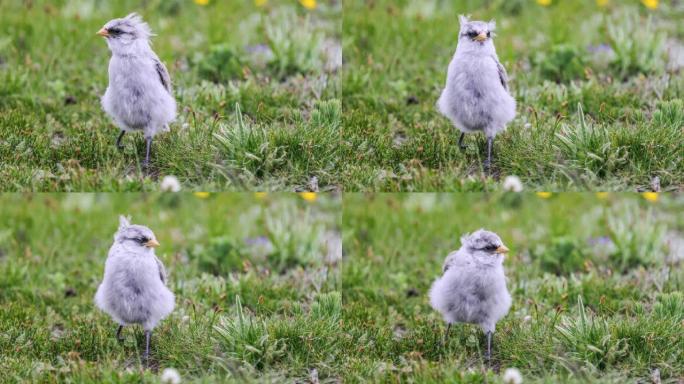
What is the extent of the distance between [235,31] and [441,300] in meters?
4.84

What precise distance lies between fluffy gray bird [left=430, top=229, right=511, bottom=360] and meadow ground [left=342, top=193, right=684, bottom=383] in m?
0.45

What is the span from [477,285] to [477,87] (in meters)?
2.06

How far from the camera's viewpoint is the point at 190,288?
41.1 feet

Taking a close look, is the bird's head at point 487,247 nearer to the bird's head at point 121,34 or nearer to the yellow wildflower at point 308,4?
the bird's head at point 121,34

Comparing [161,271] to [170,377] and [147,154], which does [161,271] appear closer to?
[170,377]

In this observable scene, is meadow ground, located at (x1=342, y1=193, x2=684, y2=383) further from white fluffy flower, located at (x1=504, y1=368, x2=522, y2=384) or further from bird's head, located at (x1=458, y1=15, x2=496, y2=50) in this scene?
bird's head, located at (x1=458, y1=15, x2=496, y2=50)

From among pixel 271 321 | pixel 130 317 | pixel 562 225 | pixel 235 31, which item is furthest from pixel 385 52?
pixel 130 317

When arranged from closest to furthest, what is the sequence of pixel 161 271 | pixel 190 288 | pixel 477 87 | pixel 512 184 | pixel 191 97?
1. pixel 161 271
2. pixel 477 87
3. pixel 512 184
4. pixel 190 288
5. pixel 191 97

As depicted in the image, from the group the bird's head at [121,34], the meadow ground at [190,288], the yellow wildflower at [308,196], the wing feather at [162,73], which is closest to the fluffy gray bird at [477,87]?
the yellow wildflower at [308,196]

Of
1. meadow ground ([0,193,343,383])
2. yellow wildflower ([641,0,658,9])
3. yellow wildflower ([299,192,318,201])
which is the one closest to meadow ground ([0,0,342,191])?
yellow wildflower ([299,192,318,201])

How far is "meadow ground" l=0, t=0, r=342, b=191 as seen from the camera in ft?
39.5

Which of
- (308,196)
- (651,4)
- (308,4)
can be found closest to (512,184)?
(308,196)

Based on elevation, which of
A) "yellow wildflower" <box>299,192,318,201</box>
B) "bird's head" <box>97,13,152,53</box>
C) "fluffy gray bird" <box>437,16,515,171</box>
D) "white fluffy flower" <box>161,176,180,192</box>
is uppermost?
"bird's head" <box>97,13,152,53</box>

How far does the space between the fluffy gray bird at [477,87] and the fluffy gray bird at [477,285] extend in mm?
1336
